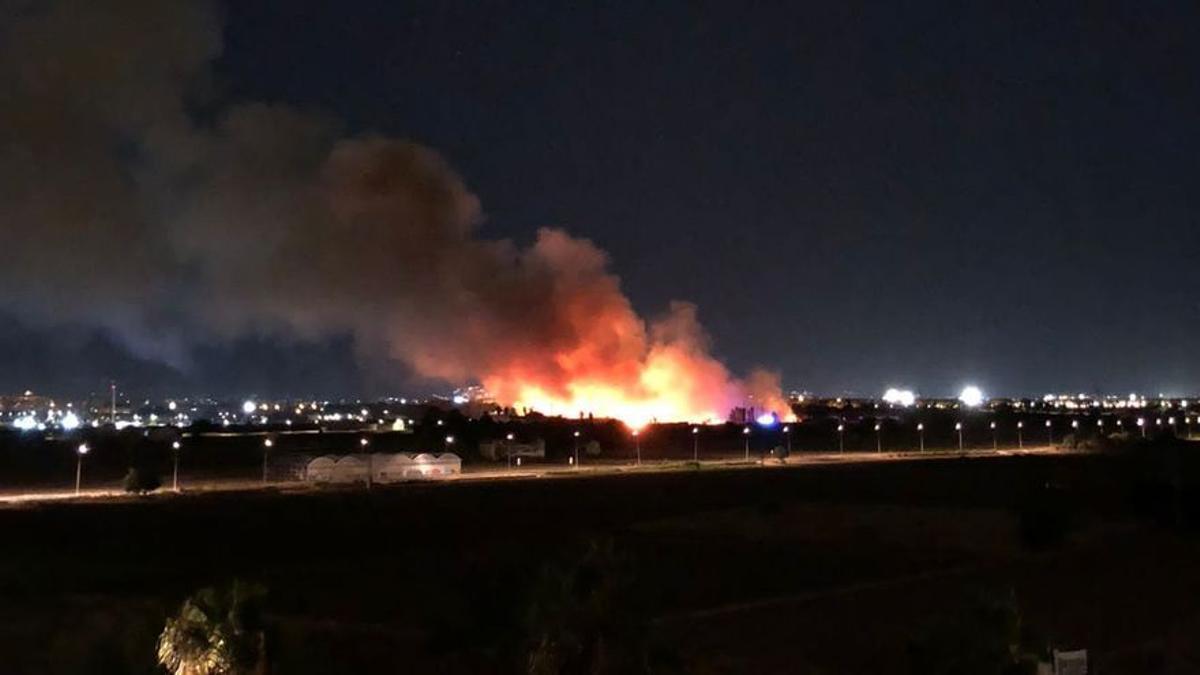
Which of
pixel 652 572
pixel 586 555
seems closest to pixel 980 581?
pixel 652 572

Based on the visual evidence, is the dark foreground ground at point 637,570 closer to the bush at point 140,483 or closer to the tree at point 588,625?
the tree at point 588,625

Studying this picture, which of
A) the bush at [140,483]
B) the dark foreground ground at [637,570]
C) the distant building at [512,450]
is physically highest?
the distant building at [512,450]

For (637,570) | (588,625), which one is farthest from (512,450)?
(588,625)

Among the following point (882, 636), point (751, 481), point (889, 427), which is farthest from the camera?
point (889, 427)

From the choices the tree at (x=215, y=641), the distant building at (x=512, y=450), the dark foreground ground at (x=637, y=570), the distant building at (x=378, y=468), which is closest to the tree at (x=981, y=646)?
the dark foreground ground at (x=637, y=570)

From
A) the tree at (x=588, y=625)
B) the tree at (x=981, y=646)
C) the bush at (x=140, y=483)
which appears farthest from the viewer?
the bush at (x=140, y=483)

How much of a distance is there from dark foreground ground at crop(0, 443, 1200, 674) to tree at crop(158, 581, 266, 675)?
0.49m

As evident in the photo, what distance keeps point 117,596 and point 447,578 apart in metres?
8.01

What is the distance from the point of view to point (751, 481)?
69812 mm

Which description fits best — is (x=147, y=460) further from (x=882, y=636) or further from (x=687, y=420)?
(x=882, y=636)

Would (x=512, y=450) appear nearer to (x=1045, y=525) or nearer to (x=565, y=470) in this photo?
(x=565, y=470)

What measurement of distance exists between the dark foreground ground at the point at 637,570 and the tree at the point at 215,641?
0.49m

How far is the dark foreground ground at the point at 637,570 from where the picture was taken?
18734mm

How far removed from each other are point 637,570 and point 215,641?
8.45 m
